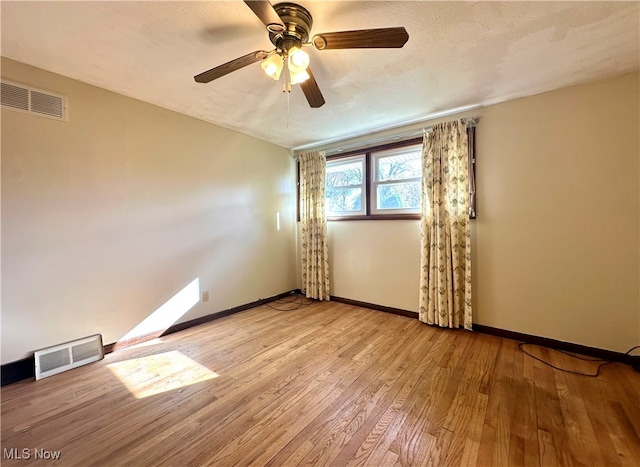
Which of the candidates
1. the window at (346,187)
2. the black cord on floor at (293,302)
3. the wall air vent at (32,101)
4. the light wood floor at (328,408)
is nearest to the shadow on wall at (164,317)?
the light wood floor at (328,408)

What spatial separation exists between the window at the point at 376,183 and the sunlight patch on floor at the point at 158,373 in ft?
8.19

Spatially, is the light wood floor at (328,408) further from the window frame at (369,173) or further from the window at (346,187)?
the window at (346,187)

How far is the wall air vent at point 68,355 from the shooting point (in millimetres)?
1954

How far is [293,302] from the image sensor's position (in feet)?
12.5

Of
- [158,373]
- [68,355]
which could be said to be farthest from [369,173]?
[68,355]

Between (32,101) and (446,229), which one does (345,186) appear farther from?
(32,101)

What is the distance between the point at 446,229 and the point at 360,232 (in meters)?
1.12

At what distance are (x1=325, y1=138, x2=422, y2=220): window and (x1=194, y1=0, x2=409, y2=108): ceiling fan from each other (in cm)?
188

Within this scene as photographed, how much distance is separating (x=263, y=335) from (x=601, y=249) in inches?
125

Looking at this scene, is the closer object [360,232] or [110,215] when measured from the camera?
[110,215]

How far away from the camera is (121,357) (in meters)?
2.26

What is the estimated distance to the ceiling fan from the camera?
4.19 feet

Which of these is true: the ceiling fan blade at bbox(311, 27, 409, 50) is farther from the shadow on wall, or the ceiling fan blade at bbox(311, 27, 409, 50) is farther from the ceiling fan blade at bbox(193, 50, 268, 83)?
the shadow on wall

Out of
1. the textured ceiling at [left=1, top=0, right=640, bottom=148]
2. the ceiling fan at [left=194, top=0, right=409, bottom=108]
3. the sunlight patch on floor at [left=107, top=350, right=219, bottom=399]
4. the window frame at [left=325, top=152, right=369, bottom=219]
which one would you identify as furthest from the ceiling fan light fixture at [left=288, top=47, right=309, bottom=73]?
the sunlight patch on floor at [left=107, top=350, right=219, bottom=399]
